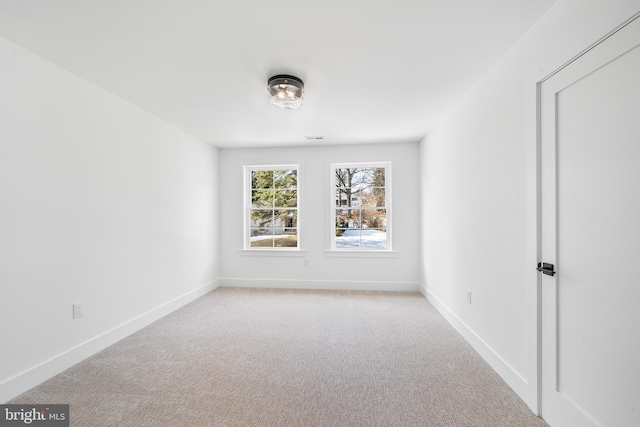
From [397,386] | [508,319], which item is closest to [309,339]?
[397,386]

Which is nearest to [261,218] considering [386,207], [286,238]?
[286,238]

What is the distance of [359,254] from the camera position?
15.6 ft

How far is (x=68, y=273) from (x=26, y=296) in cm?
33

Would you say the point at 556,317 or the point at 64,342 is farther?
the point at 64,342

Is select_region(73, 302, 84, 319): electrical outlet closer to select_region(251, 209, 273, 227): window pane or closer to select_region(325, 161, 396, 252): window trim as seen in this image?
select_region(251, 209, 273, 227): window pane

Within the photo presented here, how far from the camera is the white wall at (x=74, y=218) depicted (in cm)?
199

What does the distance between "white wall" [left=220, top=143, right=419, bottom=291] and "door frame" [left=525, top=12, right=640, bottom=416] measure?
2817 mm

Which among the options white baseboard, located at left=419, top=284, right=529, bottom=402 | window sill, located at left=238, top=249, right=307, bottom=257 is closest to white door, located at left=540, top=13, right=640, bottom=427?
white baseboard, located at left=419, top=284, right=529, bottom=402

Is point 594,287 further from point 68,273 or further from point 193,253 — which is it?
point 193,253

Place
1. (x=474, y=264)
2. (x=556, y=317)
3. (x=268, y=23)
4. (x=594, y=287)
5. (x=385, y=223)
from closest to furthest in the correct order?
(x=594, y=287) → (x=556, y=317) → (x=268, y=23) → (x=474, y=264) → (x=385, y=223)

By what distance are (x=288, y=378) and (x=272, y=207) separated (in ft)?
10.6

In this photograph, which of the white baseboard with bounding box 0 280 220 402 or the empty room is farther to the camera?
the white baseboard with bounding box 0 280 220 402

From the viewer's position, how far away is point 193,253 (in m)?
4.22

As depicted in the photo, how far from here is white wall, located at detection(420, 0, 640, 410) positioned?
5.35ft
